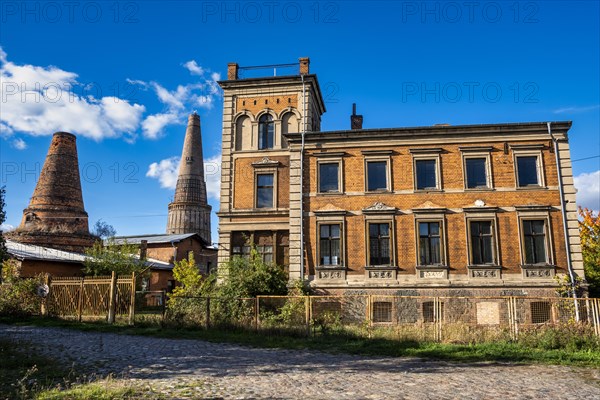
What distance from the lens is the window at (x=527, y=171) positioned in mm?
21141

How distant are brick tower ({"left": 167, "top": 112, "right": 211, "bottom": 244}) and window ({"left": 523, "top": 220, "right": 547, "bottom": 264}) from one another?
1993 inches

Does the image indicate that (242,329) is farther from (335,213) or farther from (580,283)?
(580,283)

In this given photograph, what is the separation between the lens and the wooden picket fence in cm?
1917

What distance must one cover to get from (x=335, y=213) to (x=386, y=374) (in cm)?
1187

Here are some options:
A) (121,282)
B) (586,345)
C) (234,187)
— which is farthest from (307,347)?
(234,187)

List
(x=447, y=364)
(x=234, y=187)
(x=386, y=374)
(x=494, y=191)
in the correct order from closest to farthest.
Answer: (x=386, y=374), (x=447, y=364), (x=494, y=191), (x=234, y=187)

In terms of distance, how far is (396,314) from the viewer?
66.1ft

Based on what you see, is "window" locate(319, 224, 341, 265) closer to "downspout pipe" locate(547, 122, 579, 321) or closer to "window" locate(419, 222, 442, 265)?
"window" locate(419, 222, 442, 265)

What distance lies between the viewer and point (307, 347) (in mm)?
14078

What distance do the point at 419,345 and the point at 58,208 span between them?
38.3 metres

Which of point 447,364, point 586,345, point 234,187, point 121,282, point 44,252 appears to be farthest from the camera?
point 44,252

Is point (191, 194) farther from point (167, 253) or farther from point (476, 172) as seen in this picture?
point (476, 172)

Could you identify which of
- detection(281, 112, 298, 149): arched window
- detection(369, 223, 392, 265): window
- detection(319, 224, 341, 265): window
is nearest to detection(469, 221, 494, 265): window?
detection(369, 223, 392, 265): window

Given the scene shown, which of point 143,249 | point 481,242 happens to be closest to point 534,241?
point 481,242
